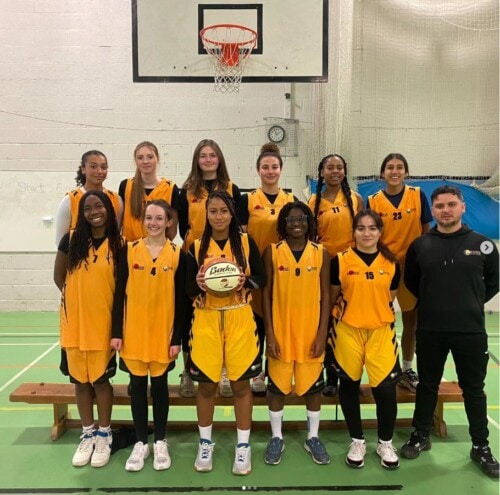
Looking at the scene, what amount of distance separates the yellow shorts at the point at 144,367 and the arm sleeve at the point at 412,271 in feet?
5.16

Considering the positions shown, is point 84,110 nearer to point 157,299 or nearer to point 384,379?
point 157,299

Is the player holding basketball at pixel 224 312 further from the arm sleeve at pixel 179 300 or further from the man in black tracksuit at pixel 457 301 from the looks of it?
the man in black tracksuit at pixel 457 301

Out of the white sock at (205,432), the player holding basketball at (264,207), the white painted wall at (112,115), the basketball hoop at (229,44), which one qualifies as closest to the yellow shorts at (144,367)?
the white sock at (205,432)

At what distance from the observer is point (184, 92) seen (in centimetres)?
678

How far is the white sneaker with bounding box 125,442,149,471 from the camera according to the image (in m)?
2.65

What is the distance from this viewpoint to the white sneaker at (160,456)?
2666 millimetres

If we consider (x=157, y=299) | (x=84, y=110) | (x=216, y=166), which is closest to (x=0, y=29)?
(x=84, y=110)

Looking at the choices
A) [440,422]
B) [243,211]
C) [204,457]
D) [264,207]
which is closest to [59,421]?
[204,457]

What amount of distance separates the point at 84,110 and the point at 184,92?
1535 mm

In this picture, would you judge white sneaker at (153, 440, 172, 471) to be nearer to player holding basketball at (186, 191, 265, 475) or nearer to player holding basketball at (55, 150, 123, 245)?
player holding basketball at (186, 191, 265, 475)

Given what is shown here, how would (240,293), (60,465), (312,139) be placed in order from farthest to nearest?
(312,139) < (60,465) < (240,293)

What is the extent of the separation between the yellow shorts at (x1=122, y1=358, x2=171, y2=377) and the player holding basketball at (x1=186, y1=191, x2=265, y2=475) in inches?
7.3

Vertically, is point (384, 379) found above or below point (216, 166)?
below

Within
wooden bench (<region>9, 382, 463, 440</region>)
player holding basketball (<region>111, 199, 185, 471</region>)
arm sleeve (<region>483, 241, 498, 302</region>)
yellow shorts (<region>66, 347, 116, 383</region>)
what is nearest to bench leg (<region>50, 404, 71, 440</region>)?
wooden bench (<region>9, 382, 463, 440</region>)
